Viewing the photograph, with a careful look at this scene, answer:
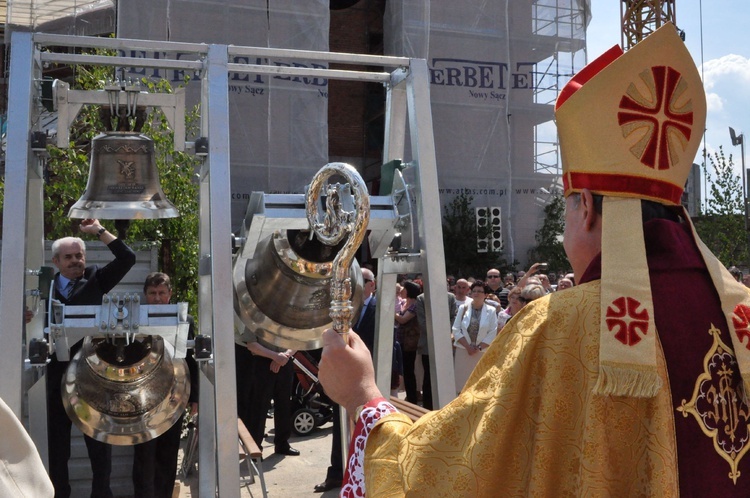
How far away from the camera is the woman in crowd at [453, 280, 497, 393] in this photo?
839 centimetres

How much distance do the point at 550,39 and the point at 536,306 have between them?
18.0 m

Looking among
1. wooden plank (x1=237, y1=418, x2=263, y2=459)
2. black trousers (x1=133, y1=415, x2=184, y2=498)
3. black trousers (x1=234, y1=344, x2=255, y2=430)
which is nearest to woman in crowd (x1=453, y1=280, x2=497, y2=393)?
black trousers (x1=234, y1=344, x2=255, y2=430)

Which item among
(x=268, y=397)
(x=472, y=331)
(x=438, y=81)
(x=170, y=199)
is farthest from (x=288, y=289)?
(x=438, y=81)

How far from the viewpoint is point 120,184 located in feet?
13.5

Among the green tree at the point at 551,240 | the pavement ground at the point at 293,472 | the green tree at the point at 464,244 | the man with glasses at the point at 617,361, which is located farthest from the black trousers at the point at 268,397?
the green tree at the point at 551,240

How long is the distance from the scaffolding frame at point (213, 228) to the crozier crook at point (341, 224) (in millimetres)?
801

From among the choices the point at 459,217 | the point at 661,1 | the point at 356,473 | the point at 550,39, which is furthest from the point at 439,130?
the point at 356,473

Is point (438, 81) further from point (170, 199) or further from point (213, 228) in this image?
point (213, 228)

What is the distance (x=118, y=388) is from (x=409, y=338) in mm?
5627

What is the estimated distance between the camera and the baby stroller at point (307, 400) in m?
8.95

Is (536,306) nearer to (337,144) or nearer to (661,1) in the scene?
(337,144)

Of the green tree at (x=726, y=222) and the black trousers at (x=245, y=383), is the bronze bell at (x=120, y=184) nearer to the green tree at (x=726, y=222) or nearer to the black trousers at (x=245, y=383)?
the black trousers at (x=245, y=383)

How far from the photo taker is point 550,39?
742 inches

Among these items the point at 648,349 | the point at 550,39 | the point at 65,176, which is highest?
the point at 550,39
